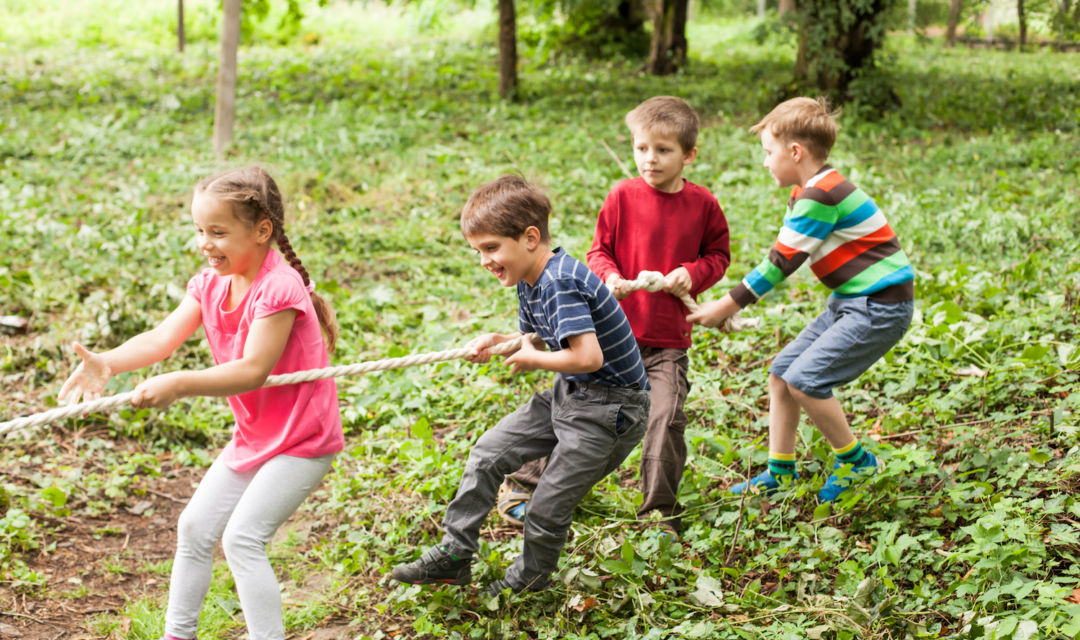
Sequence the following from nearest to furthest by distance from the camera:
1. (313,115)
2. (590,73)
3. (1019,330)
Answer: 1. (1019,330)
2. (313,115)
3. (590,73)

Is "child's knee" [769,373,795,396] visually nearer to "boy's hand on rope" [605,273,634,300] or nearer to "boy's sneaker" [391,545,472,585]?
"boy's hand on rope" [605,273,634,300]

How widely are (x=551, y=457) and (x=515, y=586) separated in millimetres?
505

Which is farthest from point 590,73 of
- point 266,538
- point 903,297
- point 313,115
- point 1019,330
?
point 266,538

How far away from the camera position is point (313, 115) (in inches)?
469

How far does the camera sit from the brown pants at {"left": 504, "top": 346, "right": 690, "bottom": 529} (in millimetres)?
3643

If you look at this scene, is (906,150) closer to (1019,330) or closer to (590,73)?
(1019,330)

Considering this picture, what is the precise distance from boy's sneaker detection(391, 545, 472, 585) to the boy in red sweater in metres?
0.83

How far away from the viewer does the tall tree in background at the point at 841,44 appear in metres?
10.9

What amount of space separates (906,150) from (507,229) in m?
7.86

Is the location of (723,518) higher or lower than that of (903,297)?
lower

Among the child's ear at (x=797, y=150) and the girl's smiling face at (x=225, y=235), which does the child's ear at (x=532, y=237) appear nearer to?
the girl's smiling face at (x=225, y=235)

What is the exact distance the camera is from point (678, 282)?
138 inches

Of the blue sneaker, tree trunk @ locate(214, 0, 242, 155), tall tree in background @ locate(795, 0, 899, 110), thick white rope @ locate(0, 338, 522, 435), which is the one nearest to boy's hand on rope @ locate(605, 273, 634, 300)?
thick white rope @ locate(0, 338, 522, 435)

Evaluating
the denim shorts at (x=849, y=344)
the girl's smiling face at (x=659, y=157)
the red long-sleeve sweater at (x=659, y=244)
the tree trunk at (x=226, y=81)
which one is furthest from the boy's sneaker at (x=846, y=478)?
the tree trunk at (x=226, y=81)
